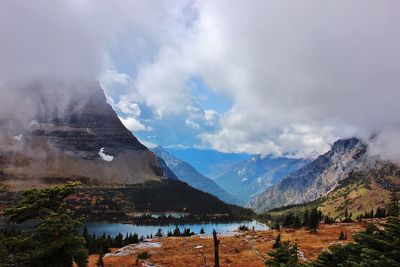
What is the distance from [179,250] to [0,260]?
262ft

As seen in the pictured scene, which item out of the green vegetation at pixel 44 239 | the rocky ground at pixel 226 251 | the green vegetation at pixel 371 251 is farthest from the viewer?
the rocky ground at pixel 226 251

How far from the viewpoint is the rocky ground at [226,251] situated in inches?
3671

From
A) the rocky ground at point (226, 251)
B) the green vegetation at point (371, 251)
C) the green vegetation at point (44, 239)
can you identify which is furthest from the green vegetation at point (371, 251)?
the rocky ground at point (226, 251)

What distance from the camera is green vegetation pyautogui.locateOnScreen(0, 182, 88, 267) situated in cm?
4253

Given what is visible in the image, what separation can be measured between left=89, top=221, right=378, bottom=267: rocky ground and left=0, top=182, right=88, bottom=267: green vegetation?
42.6 metres

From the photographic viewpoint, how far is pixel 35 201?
1778 inches

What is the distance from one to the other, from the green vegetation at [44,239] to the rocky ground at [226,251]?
42.6 metres

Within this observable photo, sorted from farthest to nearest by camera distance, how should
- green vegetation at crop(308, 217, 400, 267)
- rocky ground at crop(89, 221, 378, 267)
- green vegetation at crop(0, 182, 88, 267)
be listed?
rocky ground at crop(89, 221, 378, 267), green vegetation at crop(0, 182, 88, 267), green vegetation at crop(308, 217, 400, 267)

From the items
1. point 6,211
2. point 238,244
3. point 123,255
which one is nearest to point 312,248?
point 238,244

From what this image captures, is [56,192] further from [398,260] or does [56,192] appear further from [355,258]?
[398,260]

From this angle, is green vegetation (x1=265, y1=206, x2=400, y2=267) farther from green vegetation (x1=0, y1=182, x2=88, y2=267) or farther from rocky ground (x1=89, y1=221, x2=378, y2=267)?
rocky ground (x1=89, y1=221, x2=378, y2=267)

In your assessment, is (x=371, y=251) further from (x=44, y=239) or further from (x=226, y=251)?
(x=226, y=251)

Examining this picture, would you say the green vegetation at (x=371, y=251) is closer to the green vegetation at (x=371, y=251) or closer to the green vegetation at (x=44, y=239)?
the green vegetation at (x=371, y=251)

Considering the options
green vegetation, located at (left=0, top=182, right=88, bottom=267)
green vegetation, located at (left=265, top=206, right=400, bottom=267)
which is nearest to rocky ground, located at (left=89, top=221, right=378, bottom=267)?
green vegetation, located at (left=0, top=182, right=88, bottom=267)
